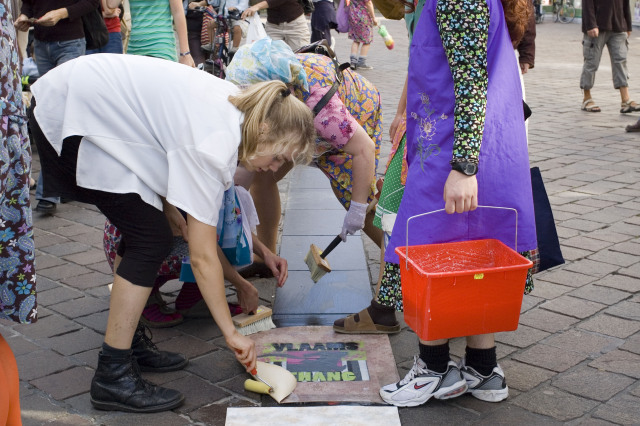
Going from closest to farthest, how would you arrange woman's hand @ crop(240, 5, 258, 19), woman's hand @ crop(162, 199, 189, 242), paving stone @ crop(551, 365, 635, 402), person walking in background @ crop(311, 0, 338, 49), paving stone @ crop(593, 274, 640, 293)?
paving stone @ crop(551, 365, 635, 402) < woman's hand @ crop(162, 199, 189, 242) < paving stone @ crop(593, 274, 640, 293) < woman's hand @ crop(240, 5, 258, 19) < person walking in background @ crop(311, 0, 338, 49)

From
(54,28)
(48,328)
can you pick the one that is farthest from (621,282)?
(54,28)

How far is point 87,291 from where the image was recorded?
395cm

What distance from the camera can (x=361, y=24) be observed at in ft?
39.0

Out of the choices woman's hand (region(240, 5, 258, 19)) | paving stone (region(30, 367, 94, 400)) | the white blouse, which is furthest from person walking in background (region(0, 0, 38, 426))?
woman's hand (region(240, 5, 258, 19))

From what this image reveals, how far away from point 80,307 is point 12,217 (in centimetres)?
158

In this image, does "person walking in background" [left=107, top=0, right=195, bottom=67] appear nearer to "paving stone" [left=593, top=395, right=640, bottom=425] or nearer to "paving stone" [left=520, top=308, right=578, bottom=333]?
"paving stone" [left=520, top=308, right=578, bottom=333]

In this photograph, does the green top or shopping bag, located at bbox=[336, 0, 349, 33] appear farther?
shopping bag, located at bbox=[336, 0, 349, 33]

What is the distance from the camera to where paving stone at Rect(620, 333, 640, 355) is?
3273 millimetres

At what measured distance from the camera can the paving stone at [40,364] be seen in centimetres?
308

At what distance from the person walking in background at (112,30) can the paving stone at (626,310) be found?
4002 millimetres

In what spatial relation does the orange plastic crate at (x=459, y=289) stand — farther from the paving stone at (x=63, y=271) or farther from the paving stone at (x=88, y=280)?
the paving stone at (x=63, y=271)

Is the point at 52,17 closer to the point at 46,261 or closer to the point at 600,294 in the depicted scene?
the point at 46,261

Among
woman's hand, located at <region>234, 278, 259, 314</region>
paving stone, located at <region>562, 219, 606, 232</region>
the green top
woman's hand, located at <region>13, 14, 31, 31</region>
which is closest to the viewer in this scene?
woman's hand, located at <region>234, 278, 259, 314</region>

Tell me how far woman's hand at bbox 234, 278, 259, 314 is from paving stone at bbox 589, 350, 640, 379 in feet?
4.40
